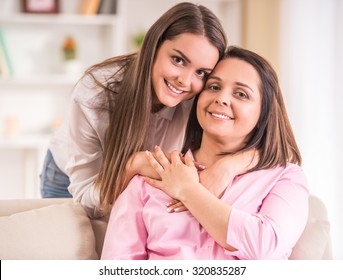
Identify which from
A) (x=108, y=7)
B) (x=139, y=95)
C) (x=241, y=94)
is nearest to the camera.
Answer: (x=241, y=94)

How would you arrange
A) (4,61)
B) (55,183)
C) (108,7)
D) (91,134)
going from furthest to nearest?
1. (108,7)
2. (4,61)
3. (55,183)
4. (91,134)

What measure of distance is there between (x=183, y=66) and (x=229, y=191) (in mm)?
318

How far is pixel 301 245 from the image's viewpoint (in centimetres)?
156

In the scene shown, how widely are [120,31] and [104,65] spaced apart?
6.90 feet

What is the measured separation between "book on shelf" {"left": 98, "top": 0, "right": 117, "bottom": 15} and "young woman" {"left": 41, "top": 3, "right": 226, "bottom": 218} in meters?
2.18

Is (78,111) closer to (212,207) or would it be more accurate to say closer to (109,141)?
(109,141)

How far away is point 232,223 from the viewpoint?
132 cm

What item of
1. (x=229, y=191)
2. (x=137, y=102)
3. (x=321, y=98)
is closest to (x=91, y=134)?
(x=137, y=102)

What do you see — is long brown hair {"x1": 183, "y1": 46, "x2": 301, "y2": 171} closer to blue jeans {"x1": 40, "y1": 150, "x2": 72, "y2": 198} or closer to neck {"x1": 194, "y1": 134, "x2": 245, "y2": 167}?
neck {"x1": 194, "y1": 134, "x2": 245, "y2": 167}

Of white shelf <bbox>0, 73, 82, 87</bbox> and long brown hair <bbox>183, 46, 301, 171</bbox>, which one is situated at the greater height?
long brown hair <bbox>183, 46, 301, 171</bbox>

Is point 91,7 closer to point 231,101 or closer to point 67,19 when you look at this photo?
point 67,19

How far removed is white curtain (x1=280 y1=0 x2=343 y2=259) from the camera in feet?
10.1

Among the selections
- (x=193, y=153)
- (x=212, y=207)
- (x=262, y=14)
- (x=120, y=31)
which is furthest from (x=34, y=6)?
(x=212, y=207)

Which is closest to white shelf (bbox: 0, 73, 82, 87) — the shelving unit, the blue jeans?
the shelving unit
